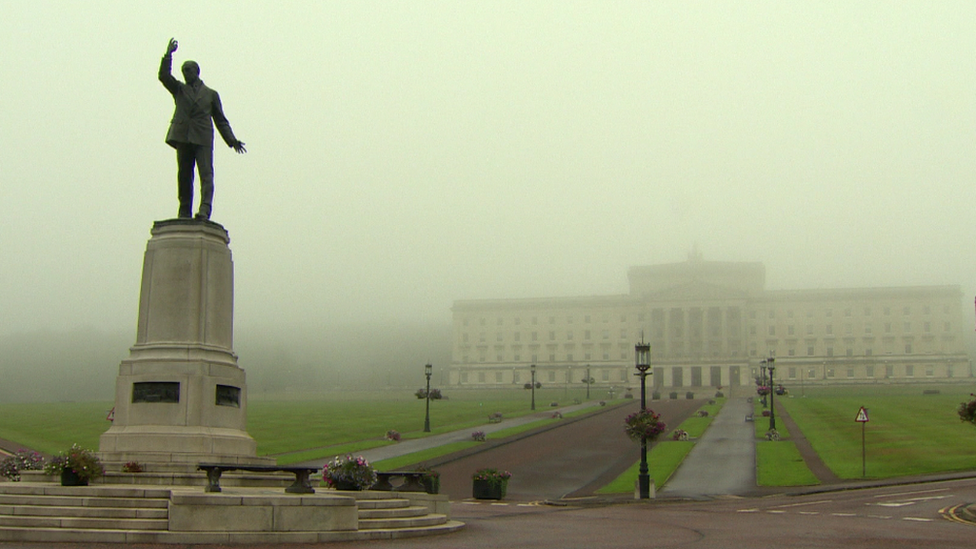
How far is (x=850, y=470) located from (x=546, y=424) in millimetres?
33769

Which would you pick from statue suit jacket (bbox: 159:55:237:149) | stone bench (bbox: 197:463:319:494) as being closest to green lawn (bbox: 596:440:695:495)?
stone bench (bbox: 197:463:319:494)

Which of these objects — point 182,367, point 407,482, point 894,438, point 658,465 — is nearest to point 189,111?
point 182,367

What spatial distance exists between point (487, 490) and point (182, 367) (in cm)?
1754

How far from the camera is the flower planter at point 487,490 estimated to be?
37062mm

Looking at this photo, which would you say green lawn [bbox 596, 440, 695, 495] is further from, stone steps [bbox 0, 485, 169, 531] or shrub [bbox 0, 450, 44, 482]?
stone steps [bbox 0, 485, 169, 531]

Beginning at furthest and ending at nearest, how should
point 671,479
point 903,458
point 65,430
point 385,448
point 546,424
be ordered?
point 546,424, point 65,430, point 385,448, point 903,458, point 671,479

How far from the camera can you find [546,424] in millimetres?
77438

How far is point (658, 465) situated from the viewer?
48750mm

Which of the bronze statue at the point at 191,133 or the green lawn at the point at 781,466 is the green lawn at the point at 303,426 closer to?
the green lawn at the point at 781,466

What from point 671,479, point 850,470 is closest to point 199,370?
point 671,479

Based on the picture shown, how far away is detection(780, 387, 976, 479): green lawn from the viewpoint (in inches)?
1859

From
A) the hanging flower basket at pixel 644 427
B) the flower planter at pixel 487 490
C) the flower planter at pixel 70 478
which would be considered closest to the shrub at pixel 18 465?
the flower planter at pixel 70 478

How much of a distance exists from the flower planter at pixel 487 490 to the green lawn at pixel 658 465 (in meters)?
4.75

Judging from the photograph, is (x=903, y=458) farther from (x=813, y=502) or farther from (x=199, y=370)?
(x=199, y=370)
